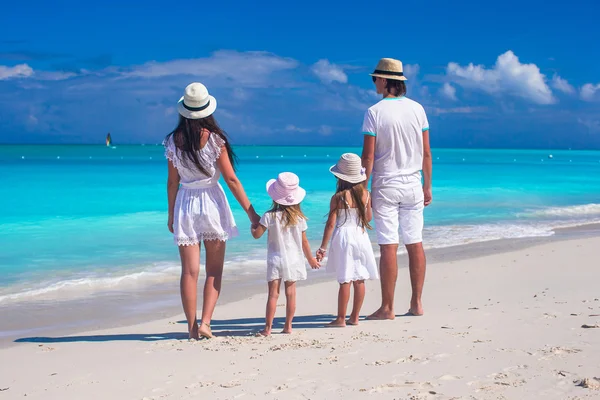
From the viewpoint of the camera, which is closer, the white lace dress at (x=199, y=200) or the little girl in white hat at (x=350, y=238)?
the white lace dress at (x=199, y=200)

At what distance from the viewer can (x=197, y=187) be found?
465 centimetres

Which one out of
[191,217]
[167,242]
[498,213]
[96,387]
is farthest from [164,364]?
[498,213]

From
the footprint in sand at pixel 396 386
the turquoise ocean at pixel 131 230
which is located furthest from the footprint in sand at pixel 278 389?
the turquoise ocean at pixel 131 230

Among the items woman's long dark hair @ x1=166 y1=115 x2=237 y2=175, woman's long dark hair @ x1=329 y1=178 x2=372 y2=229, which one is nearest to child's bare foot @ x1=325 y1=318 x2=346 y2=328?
woman's long dark hair @ x1=329 y1=178 x2=372 y2=229

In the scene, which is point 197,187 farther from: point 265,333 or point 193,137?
point 265,333

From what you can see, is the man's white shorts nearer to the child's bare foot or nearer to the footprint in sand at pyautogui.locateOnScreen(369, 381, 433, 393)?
the child's bare foot

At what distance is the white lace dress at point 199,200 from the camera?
4570mm

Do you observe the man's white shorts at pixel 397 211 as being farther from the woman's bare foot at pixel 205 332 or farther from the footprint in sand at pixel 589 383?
the footprint in sand at pixel 589 383

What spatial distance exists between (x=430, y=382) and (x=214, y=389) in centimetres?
110

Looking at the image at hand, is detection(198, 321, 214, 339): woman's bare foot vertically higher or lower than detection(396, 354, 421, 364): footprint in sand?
higher

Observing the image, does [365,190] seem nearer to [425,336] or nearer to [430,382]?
[425,336]

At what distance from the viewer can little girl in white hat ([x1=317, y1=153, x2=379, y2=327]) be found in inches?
197

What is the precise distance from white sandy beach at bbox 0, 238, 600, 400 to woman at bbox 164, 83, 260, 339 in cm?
51

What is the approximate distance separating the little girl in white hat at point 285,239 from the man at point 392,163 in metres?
0.64
